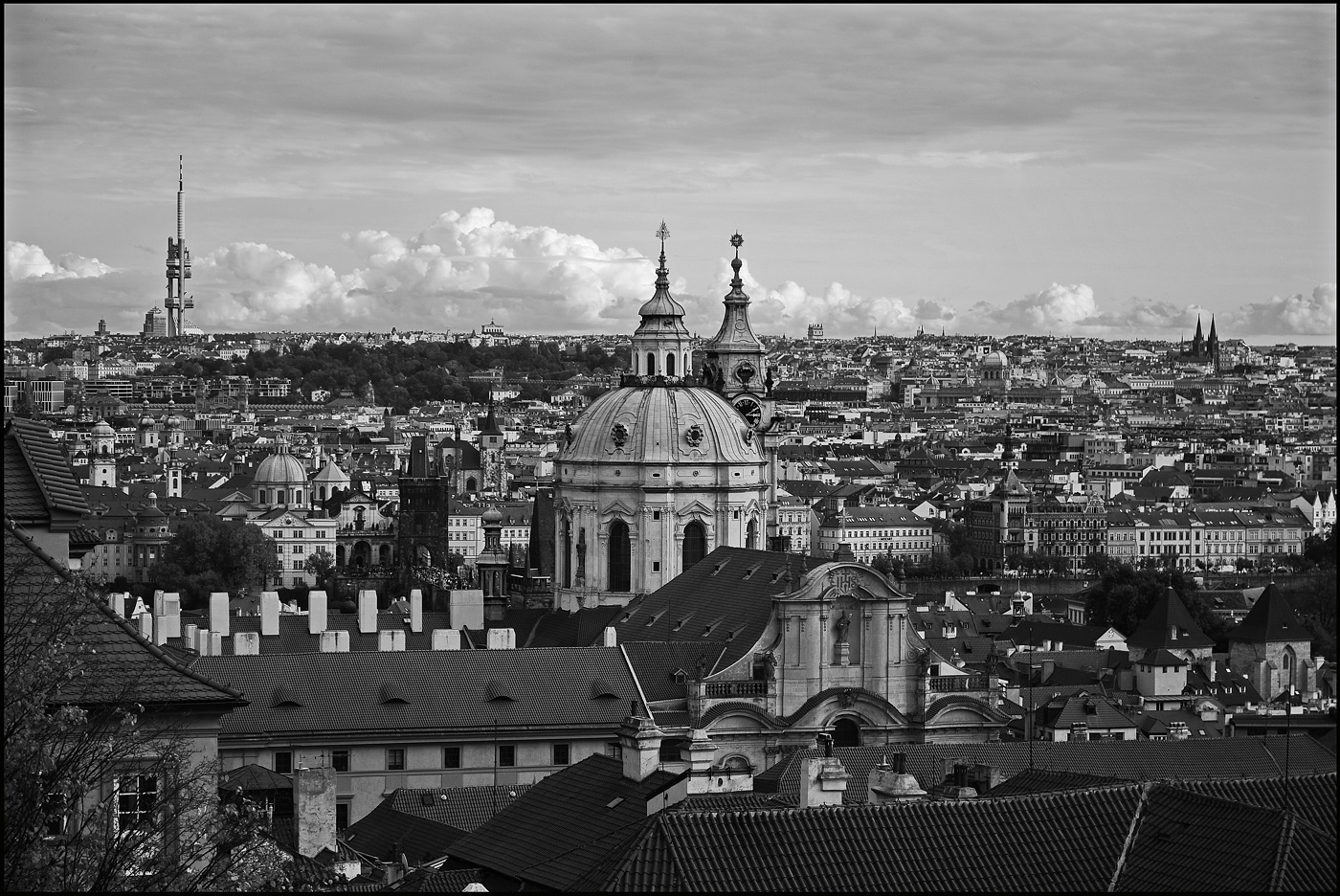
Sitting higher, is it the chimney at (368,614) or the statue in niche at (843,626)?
the statue in niche at (843,626)

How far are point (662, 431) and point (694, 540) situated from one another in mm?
2660

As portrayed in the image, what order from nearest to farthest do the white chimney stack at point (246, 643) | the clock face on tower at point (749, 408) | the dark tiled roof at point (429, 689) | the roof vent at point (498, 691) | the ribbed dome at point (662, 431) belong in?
the dark tiled roof at point (429, 689), the roof vent at point (498, 691), the white chimney stack at point (246, 643), the ribbed dome at point (662, 431), the clock face on tower at point (749, 408)

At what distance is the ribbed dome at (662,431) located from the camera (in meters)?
66.4

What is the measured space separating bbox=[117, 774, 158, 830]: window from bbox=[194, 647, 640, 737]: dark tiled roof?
2262 centimetres

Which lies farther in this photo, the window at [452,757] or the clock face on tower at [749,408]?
the clock face on tower at [749,408]

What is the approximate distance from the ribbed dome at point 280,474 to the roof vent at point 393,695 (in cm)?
9923

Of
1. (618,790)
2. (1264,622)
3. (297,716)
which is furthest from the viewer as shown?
(1264,622)

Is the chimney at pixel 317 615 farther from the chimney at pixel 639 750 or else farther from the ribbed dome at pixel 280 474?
the ribbed dome at pixel 280 474

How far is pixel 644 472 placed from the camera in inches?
2603

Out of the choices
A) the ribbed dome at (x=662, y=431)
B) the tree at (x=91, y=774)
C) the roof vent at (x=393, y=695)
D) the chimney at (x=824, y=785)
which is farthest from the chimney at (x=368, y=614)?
the tree at (x=91, y=774)

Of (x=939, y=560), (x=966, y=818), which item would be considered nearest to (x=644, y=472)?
(x=966, y=818)

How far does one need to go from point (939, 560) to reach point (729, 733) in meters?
89.0

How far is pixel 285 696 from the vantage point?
44.0m

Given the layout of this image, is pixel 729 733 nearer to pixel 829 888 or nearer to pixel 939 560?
pixel 829 888
